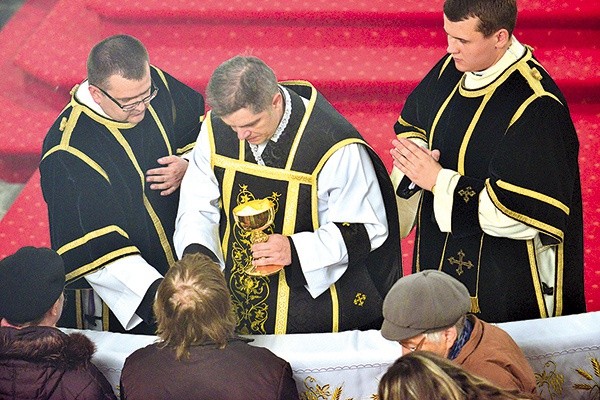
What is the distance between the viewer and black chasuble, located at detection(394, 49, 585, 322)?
4.43 meters

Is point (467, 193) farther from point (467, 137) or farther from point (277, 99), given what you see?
point (277, 99)

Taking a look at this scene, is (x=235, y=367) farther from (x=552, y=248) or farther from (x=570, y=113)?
(x=570, y=113)

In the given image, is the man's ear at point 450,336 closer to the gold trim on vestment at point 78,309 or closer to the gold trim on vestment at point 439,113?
the gold trim on vestment at point 439,113

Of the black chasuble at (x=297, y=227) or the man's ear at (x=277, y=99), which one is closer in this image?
the man's ear at (x=277, y=99)

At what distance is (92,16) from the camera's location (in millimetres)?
4906

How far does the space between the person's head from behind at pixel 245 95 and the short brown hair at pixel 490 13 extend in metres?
0.90

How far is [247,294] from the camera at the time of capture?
189 inches

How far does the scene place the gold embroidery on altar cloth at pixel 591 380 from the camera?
454 cm

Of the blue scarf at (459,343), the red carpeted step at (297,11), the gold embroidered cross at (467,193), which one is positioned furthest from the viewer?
the red carpeted step at (297,11)

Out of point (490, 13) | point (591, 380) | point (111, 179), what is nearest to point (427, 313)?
point (591, 380)

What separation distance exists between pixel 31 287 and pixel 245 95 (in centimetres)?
127

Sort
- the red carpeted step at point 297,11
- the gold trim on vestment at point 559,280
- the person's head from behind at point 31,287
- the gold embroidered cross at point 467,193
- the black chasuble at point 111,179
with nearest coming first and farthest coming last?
the person's head from behind at point 31,287 < the gold embroidered cross at point 467,193 < the gold trim on vestment at point 559,280 < the black chasuble at point 111,179 < the red carpeted step at point 297,11

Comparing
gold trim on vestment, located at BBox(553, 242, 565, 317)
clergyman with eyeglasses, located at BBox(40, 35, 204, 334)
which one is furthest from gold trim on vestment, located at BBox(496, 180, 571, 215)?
clergyman with eyeglasses, located at BBox(40, 35, 204, 334)

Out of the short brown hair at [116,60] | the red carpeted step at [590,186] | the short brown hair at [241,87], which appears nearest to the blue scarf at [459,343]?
the red carpeted step at [590,186]
